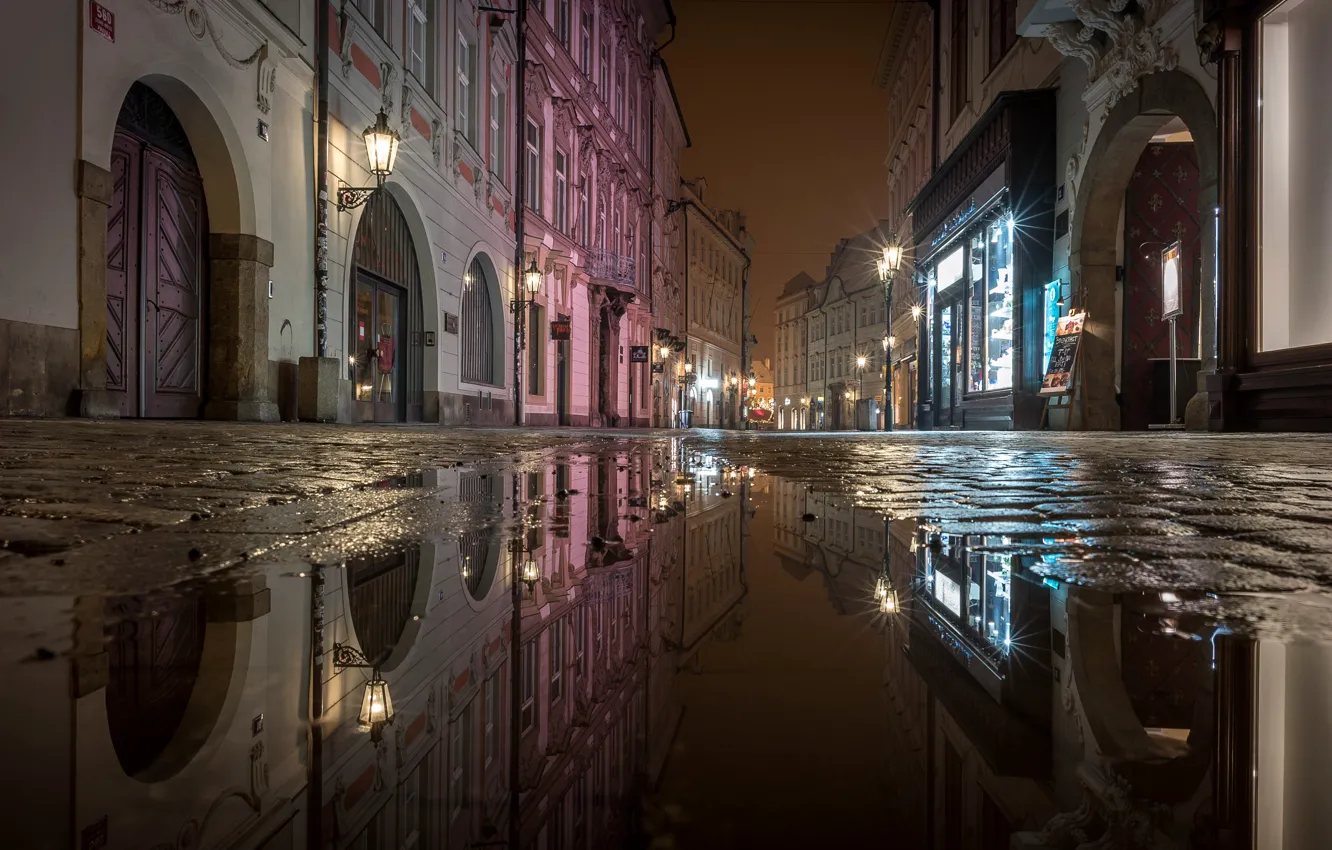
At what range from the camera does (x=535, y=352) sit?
21.6m

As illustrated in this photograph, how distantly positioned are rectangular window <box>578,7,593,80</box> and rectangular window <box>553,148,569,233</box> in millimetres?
3026

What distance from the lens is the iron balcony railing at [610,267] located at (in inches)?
1028

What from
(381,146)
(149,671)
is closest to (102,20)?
(381,146)

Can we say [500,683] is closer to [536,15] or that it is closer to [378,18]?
[378,18]

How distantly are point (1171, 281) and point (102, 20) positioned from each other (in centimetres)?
1235

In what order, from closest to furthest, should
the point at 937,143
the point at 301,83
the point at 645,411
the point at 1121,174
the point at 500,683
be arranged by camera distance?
the point at 500,683
the point at 301,83
the point at 1121,174
the point at 937,143
the point at 645,411

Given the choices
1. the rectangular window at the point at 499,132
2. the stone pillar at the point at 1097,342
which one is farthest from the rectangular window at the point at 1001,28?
the rectangular window at the point at 499,132

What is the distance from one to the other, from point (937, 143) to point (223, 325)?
65.9 feet

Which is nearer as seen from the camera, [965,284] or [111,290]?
[111,290]

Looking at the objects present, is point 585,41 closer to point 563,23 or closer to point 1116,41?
point 563,23

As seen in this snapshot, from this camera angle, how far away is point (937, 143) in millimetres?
24203

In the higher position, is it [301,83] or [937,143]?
[937,143]

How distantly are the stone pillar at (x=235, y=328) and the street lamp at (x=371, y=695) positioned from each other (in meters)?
10.2

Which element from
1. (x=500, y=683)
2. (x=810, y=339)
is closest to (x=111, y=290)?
(x=500, y=683)
